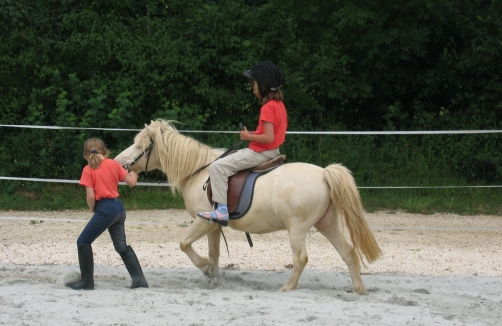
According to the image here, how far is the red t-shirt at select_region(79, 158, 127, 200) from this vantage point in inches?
249

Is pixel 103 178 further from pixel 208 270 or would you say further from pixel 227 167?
pixel 208 270

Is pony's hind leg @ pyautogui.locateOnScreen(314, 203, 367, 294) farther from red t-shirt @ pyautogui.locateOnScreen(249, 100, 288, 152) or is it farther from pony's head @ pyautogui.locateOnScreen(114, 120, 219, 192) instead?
pony's head @ pyautogui.locateOnScreen(114, 120, 219, 192)

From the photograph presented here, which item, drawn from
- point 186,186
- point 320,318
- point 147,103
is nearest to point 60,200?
point 147,103

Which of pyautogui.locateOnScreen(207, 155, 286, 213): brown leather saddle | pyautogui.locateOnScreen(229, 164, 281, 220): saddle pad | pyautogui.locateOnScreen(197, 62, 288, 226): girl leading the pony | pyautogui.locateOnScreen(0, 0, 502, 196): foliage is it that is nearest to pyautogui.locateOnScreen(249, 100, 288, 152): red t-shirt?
pyautogui.locateOnScreen(197, 62, 288, 226): girl leading the pony

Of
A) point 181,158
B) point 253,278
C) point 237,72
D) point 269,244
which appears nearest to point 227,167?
point 181,158

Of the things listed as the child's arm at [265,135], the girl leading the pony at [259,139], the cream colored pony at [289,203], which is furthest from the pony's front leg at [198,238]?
the child's arm at [265,135]

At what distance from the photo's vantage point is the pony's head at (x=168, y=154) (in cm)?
693

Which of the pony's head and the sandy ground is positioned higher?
the pony's head

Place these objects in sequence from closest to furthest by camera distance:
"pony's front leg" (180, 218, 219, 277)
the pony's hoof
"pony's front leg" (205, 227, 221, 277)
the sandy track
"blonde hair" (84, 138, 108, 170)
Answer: "blonde hair" (84, 138, 108, 170), "pony's front leg" (180, 218, 219, 277), the pony's hoof, "pony's front leg" (205, 227, 221, 277), the sandy track

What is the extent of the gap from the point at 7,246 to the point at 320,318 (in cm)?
496

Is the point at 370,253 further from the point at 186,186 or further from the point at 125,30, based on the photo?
the point at 125,30

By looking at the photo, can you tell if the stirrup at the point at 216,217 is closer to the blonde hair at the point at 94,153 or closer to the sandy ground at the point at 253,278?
the sandy ground at the point at 253,278

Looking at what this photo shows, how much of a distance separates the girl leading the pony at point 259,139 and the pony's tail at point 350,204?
56cm

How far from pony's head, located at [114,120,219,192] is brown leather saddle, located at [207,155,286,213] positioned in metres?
0.37
